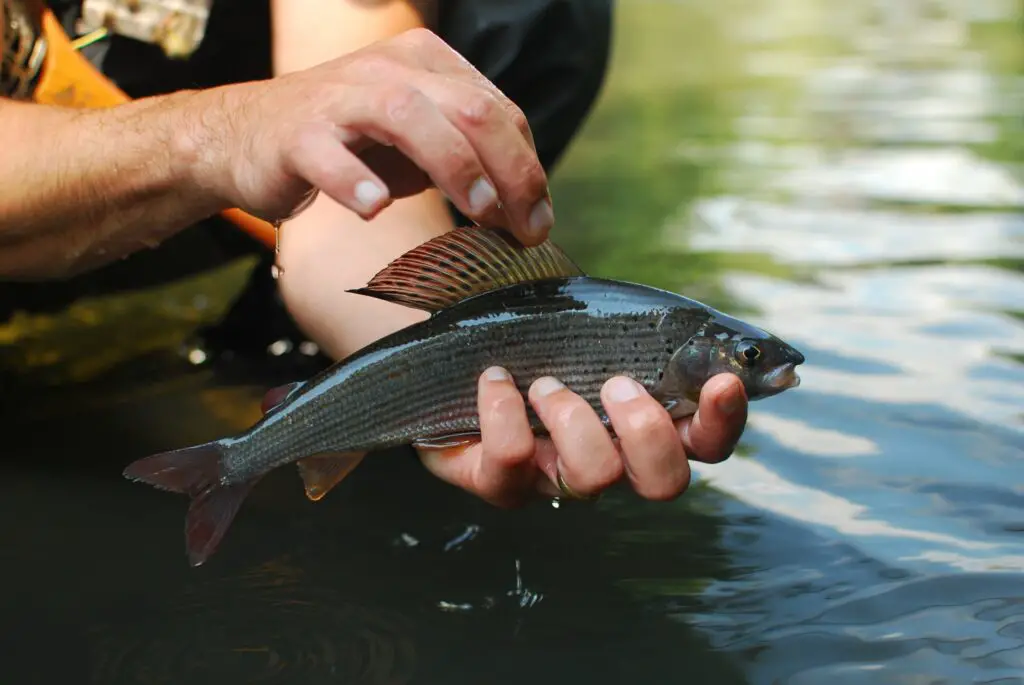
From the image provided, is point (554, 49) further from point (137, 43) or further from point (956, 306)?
point (956, 306)

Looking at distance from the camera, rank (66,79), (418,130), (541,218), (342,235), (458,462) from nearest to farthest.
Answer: (418,130) < (541,218) < (458,462) < (342,235) < (66,79)

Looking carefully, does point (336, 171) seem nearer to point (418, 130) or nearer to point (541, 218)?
point (418, 130)

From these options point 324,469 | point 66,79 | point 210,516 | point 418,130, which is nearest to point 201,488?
point 210,516

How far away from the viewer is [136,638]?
81.3 inches

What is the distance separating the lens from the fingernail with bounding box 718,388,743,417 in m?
1.74

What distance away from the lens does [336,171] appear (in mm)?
1579

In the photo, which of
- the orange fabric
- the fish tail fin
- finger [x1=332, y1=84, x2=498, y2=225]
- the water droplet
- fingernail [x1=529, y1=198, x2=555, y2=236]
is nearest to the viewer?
finger [x1=332, y1=84, x2=498, y2=225]

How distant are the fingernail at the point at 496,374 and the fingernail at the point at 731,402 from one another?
0.29 m

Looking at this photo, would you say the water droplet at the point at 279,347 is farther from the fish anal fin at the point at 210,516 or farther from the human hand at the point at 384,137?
the human hand at the point at 384,137

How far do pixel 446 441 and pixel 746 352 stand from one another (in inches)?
17.0

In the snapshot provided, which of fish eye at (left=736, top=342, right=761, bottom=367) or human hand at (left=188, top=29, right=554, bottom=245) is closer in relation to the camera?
human hand at (left=188, top=29, right=554, bottom=245)

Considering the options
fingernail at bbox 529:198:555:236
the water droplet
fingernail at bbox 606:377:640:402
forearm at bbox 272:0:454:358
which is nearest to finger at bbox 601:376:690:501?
fingernail at bbox 606:377:640:402

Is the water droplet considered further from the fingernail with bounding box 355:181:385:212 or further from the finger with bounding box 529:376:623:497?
the fingernail with bounding box 355:181:385:212

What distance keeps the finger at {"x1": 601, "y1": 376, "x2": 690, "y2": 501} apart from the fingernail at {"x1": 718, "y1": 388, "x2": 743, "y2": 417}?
0.07 meters
